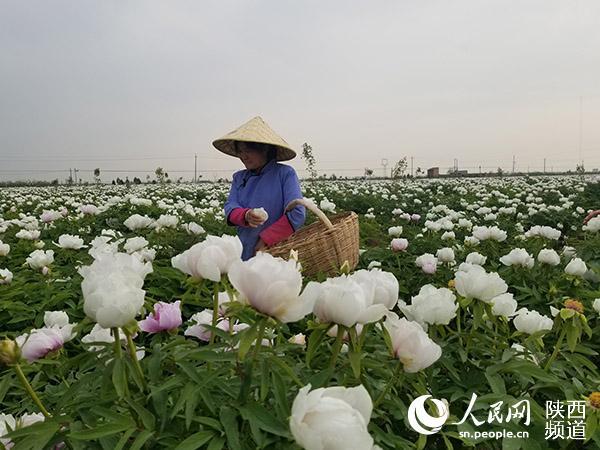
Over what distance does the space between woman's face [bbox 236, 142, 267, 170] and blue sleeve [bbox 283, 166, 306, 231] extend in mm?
188

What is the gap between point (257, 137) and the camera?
8.80 ft

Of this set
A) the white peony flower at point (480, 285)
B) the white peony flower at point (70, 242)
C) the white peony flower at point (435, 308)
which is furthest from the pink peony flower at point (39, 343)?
the white peony flower at point (70, 242)

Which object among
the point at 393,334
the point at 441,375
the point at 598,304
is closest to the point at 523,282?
the point at 598,304

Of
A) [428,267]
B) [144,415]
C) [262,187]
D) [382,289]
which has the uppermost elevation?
[262,187]

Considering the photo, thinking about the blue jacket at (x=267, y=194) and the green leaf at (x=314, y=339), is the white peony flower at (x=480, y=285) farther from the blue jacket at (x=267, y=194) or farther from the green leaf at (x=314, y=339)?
the blue jacket at (x=267, y=194)

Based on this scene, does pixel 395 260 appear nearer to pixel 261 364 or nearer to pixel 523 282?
pixel 523 282

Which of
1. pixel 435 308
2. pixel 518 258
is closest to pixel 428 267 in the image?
pixel 518 258

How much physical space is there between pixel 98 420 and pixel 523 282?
194 centimetres

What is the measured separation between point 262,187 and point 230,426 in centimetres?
225

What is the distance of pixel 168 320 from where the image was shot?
1033 millimetres

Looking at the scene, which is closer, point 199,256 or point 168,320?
point 199,256

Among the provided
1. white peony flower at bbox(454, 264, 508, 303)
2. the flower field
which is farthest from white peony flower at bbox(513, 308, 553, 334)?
white peony flower at bbox(454, 264, 508, 303)

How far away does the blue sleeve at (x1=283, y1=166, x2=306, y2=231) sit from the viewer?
2650 mm

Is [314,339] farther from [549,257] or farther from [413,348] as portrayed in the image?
[549,257]
